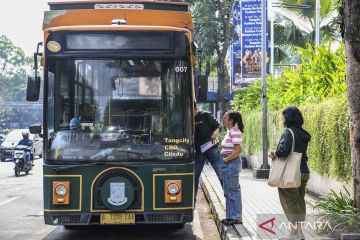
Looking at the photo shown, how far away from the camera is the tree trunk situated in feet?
23.1

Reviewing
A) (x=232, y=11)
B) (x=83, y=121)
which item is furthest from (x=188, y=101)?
(x=232, y=11)

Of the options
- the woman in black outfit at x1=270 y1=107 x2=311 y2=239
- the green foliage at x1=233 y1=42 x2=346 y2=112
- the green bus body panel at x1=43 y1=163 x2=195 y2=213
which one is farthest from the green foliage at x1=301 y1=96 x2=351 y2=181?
the green bus body panel at x1=43 y1=163 x2=195 y2=213

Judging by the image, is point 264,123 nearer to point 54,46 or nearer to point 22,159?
point 22,159

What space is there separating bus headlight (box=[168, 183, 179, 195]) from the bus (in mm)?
14

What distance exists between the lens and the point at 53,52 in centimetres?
783

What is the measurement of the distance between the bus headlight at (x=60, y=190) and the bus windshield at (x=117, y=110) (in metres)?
0.38

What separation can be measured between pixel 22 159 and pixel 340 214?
49.1ft

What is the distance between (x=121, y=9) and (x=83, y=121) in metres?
2.09

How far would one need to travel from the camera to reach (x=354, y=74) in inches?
278

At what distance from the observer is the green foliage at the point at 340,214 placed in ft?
22.0

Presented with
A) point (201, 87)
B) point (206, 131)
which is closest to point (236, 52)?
point (206, 131)

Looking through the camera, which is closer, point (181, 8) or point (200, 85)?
point (200, 85)

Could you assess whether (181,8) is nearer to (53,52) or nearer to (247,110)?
(53,52)

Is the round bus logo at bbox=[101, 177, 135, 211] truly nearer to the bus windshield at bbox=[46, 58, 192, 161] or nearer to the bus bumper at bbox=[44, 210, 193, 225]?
the bus bumper at bbox=[44, 210, 193, 225]
